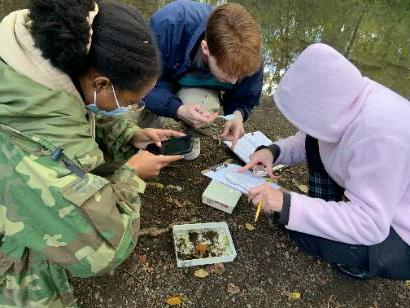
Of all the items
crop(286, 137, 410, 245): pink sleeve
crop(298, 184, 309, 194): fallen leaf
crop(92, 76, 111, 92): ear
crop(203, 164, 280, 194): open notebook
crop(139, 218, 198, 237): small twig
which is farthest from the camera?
crop(298, 184, 309, 194): fallen leaf

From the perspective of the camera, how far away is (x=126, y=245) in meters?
1.61

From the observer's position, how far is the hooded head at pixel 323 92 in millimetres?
1780

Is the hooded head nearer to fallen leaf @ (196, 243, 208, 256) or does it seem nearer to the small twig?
fallen leaf @ (196, 243, 208, 256)

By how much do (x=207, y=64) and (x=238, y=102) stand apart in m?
0.63

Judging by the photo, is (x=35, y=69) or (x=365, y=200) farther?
(x=365, y=200)

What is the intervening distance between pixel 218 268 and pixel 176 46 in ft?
5.09

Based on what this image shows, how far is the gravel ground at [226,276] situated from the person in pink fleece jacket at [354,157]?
273 mm

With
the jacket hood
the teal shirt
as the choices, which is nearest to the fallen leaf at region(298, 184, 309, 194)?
the teal shirt

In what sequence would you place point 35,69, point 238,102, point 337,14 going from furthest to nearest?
point 337,14
point 238,102
point 35,69

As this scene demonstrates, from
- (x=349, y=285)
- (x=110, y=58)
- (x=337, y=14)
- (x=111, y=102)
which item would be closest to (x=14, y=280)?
(x=111, y=102)

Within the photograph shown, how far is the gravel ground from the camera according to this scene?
210cm

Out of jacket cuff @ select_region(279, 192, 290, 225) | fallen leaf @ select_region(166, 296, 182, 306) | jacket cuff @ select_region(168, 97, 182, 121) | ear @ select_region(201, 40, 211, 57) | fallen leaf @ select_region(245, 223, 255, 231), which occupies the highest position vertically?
ear @ select_region(201, 40, 211, 57)

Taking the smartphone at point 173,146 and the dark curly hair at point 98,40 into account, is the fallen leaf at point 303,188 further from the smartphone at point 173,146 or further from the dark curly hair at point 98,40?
the dark curly hair at point 98,40

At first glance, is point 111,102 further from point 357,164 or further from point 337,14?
point 337,14
